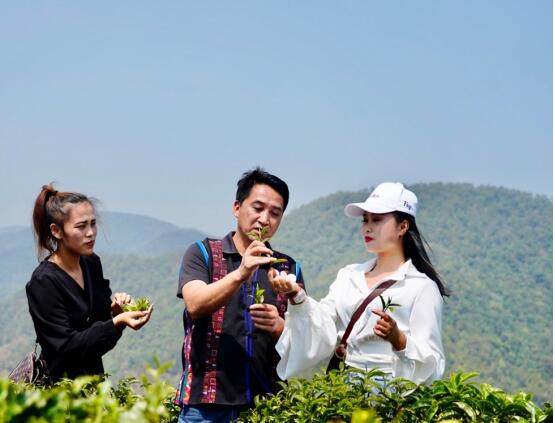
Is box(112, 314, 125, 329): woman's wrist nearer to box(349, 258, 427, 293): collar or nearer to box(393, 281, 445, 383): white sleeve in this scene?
box(349, 258, 427, 293): collar

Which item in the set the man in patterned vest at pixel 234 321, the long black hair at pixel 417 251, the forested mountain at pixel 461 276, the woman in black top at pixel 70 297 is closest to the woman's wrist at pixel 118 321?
the woman in black top at pixel 70 297

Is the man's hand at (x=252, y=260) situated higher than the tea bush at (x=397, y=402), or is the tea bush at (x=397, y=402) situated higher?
the man's hand at (x=252, y=260)

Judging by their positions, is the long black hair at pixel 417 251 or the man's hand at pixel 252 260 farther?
the long black hair at pixel 417 251

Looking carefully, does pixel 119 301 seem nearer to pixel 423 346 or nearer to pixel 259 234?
pixel 259 234

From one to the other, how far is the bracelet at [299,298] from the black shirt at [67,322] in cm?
86

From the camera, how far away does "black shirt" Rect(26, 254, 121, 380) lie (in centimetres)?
438

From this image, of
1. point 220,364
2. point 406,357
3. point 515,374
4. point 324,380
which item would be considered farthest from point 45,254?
point 515,374

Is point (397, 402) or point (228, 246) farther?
point (228, 246)

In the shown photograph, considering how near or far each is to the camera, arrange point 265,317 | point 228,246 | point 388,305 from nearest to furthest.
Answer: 1. point 388,305
2. point 265,317
3. point 228,246

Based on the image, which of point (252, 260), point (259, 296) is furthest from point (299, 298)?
point (252, 260)

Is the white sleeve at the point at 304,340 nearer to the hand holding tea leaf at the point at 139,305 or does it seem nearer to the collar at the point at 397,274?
the collar at the point at 397,274

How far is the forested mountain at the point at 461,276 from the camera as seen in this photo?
6819cm

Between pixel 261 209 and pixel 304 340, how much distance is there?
621 millimetres

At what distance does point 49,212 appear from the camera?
15.0ft
